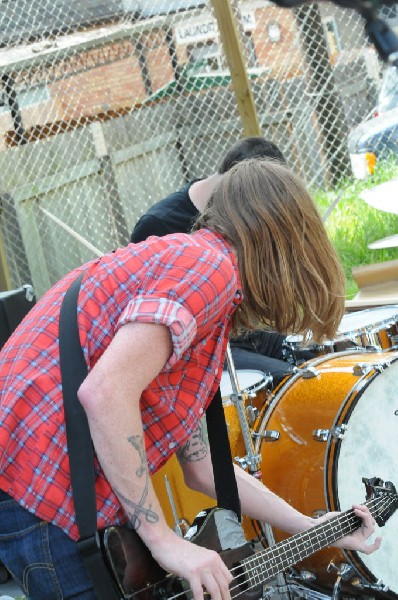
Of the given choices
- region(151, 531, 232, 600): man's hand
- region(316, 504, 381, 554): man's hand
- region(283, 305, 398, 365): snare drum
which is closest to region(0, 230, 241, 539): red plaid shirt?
region(151, 531, 232, 600): man's hand

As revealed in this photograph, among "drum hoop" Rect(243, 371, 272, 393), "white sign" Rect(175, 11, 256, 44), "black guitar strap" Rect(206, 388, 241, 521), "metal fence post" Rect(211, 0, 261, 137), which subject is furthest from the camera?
"white sign" Rect(175, 11, 256, 44)

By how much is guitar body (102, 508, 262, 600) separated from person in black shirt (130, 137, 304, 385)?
67.3 inches

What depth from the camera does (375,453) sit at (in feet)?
10.2

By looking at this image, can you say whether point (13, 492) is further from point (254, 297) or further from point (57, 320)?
point (254, 297)

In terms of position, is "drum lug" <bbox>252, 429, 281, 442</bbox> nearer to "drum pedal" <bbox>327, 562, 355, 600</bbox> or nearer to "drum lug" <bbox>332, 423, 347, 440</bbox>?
"drum lug" <bbox>332, 423, 347, 440</bbox>

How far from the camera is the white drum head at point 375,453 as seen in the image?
10.0 feet

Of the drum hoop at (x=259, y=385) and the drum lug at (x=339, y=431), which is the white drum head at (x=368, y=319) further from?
the drum lug at (x=339, y=431)

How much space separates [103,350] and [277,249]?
1.44ft

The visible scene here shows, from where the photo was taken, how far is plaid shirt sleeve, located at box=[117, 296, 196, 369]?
1.75 m

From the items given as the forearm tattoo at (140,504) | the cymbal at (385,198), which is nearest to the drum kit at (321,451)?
the cymbal at (385,198)

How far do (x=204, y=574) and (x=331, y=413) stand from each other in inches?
56.3

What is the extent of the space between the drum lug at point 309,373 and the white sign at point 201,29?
3398 mm

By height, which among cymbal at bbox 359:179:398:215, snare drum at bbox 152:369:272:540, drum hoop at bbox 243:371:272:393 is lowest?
snare drum at bbox 152:369:272:540

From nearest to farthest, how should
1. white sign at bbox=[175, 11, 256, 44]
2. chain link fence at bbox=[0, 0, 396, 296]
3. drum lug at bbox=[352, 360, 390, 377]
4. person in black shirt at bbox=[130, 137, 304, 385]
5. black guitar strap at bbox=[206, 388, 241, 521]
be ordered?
black guitar strap at bbox=[206, 388, 241, 521], drum lug at bbox=[352, 360, 390, 377], person in black shirt at bbox=[130, 137, 304, 385], white sign at bbox=[175, 11, 256, 44], chain link fence at bbox=[0, 0, 396, 296]
